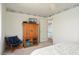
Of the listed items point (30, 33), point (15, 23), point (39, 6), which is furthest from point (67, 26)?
A: point (15, 23)

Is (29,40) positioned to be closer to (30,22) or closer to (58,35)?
(30,22)

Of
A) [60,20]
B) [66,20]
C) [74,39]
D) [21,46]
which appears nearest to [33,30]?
[21,46]

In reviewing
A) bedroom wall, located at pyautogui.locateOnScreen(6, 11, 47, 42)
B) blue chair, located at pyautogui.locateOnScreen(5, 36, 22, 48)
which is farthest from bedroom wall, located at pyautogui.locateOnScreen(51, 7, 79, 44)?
blue chair, located at pyautogui.locateOnScreen(5, 36, 22, 48)

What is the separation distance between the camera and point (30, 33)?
5.31 metres

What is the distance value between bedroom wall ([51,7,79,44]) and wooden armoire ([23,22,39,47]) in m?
1.13

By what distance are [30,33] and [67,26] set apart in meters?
2.05

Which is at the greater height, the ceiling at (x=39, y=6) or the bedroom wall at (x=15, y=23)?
the ceiling at (x=39, y=6)

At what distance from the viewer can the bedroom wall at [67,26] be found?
3.79 metres

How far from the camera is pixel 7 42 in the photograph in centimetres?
409

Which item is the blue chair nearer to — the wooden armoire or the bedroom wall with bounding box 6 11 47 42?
the bedroom wall with bounding box 6 11 47 42

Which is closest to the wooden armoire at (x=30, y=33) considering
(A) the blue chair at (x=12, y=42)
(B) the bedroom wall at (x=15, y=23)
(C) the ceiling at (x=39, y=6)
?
(B) the bedroom wall at (x=15, y=23)

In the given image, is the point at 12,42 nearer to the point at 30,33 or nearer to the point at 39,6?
the point at 30,33

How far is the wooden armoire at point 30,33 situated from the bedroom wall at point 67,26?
3.72 ft

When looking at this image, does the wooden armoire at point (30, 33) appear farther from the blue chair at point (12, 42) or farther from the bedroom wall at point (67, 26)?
the bedroom wall at point (67, 26)
